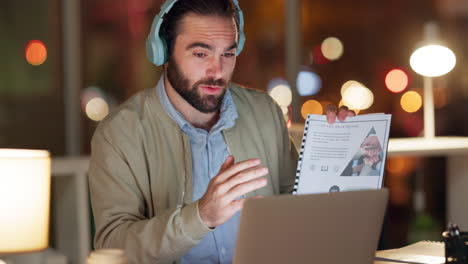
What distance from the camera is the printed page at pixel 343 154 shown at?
160 centimetres

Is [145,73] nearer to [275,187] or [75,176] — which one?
[75,176]

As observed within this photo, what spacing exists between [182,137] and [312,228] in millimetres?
823

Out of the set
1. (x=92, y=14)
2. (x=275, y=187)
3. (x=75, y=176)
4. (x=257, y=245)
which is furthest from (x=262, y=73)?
(x=257, y=245)

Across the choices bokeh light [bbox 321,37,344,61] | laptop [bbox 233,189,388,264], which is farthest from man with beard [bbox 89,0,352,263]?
bokeh light [bbox 321,37,344,61]

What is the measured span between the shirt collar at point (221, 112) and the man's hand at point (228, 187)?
493mm

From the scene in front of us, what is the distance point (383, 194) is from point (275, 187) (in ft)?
2.84

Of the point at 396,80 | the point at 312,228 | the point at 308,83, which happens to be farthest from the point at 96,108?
the point at 312,228

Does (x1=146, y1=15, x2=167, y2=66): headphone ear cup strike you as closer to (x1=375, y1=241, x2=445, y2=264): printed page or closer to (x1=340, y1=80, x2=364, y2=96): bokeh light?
(x1=375, y1=241, x2=445, y2=264): printed page

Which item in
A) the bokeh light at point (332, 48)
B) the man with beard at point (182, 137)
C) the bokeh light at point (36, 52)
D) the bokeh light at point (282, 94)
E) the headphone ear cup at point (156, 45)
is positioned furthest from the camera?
the bokeh light at point (332, 48)

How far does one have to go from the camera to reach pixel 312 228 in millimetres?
1168

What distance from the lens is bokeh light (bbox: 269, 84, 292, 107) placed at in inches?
158

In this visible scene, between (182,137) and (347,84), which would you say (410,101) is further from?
(182,137)

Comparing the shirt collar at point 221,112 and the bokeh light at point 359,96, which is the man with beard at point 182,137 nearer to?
the shirt collar at point 221,112

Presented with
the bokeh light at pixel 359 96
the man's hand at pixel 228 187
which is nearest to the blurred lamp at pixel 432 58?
the bokeh light at pixel 359 96
